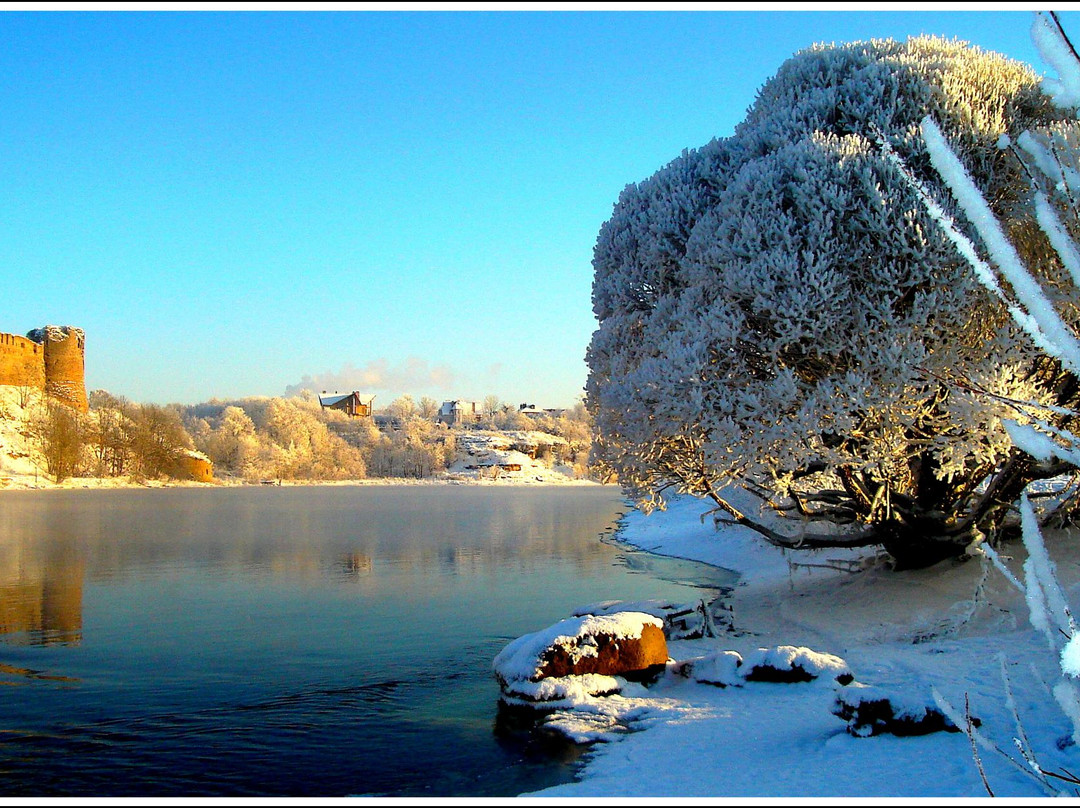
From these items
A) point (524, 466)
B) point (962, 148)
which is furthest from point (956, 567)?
point (524, 466)

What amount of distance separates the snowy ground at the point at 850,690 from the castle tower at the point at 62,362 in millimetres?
96645

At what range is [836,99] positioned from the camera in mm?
13648

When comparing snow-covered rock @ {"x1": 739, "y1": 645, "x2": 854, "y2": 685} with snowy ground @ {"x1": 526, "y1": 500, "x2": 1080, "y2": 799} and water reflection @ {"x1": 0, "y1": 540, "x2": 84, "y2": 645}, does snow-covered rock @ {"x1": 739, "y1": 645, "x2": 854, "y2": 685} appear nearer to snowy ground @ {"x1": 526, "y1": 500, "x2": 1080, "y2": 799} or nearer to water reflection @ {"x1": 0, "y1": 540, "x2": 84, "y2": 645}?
snowy ground @ {"x1": 526, "y1": 500, "x2": 1080, "y2": 799}

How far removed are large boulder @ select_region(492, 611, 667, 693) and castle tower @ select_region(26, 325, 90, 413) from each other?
320 ft

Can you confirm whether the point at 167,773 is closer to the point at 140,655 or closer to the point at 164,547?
the point at 140,655

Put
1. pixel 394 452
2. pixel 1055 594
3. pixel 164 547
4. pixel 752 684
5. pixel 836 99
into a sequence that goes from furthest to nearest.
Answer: pixel 394 452 → pixel 164 547 → pixel 836 99 → pixel 752 684 → pixel 1055 594

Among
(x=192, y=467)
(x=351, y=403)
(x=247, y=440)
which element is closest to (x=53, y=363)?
(x=192, y=467)

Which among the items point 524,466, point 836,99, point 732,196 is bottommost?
point 524,466

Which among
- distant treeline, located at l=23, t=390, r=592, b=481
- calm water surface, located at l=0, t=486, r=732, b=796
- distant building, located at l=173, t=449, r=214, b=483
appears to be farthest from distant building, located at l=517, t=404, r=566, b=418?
calm water surface, located at l=0, t=486, r=732, b=796

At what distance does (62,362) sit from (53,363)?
0.96m

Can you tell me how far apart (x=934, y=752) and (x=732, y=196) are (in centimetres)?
828

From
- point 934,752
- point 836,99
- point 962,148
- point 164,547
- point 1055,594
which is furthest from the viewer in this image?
point 164,547

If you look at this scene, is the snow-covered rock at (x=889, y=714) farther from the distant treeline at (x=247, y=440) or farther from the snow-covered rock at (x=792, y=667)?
the distant treeline at (x=247, y=440)

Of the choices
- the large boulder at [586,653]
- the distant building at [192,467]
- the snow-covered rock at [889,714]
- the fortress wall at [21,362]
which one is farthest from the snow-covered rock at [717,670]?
the fortress wall at [21,362]
